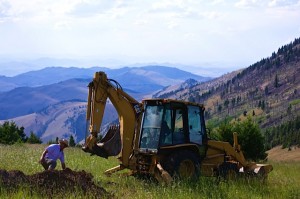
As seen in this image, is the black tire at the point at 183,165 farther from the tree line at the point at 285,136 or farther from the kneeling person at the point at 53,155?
the tree line at the point at 285,136

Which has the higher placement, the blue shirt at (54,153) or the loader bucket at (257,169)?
the blue shirt at (54,153)

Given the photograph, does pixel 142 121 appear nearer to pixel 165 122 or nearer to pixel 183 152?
pixel 165 122

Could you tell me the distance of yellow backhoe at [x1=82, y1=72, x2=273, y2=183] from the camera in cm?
1381

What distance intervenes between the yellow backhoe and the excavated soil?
2509mm

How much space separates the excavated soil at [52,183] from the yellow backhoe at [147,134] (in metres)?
2.51

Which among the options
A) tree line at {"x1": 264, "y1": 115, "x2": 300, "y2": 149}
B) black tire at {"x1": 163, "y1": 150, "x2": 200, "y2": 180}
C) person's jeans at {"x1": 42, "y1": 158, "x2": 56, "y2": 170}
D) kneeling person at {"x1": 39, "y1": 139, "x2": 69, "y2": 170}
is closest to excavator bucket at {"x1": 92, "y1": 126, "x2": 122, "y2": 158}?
kneeling person at {"x1": 39, "y1": 139, "x2": 69, "y2": 170}

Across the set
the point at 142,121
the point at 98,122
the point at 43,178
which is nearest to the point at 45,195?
the point at 43,178

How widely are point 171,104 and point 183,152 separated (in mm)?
1592

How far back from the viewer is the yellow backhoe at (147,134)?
45.3 ft

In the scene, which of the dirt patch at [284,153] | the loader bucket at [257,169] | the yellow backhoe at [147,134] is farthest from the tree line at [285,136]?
the yellow backhoe at [147,134]

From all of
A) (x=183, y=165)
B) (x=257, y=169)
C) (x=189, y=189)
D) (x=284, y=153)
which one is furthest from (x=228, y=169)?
(x=284, y=153)

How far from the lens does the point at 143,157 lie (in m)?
14.1

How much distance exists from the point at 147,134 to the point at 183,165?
1518mm

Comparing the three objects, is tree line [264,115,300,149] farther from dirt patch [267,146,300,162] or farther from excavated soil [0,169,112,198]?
excavated soil [0,169,112,198]
